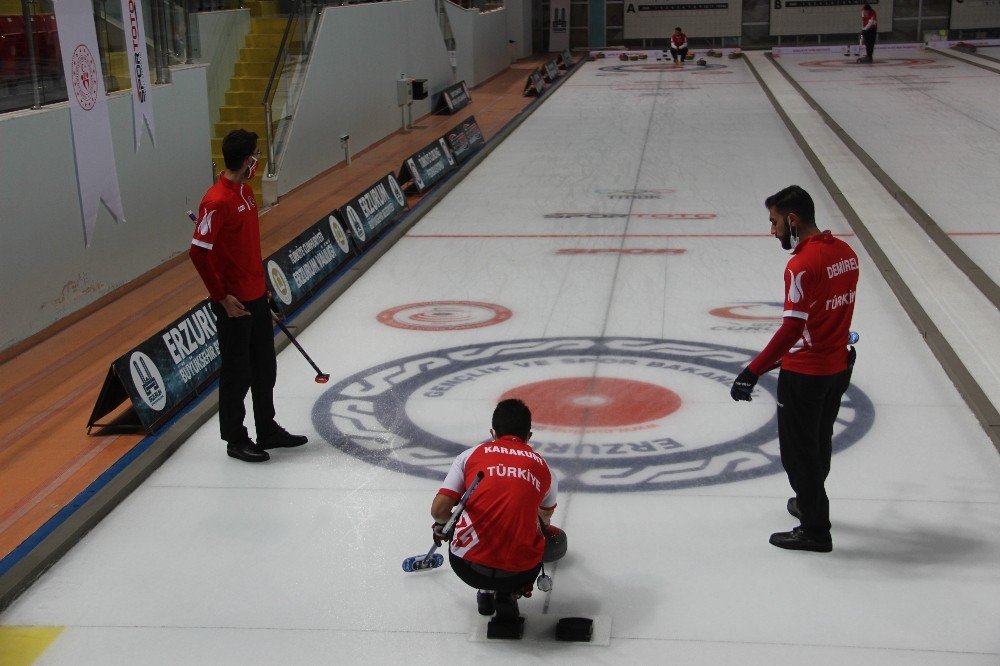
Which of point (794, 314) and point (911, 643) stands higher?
point (794, 314)

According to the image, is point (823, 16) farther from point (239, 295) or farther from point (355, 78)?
point (239, 295)

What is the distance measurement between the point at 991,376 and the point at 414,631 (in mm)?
4842

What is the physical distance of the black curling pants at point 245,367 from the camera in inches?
255

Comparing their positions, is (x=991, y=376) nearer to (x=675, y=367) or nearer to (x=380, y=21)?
(x=675, y=367)

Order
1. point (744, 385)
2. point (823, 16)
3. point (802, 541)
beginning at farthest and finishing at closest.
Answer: point (823, 16)
point (802, 541)
point (744, 385)

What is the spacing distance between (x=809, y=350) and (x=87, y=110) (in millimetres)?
7500

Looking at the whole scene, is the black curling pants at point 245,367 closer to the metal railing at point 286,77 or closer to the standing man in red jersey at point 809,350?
the standing man in red jersey at point 809,350

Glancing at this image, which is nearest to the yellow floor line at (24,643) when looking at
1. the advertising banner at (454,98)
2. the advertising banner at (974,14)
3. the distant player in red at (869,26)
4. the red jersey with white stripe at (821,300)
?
the red jersey with white stripe at (821,300)

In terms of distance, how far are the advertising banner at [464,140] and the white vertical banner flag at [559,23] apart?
21567 mm

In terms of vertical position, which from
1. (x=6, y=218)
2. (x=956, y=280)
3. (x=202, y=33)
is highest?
(x=202, y=33)

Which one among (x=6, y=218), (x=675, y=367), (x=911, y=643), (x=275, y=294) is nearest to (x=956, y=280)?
(x=675, y=367)

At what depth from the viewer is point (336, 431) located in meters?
7.27

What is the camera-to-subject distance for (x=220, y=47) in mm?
16703

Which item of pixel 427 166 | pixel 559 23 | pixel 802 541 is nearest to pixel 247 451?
pixel 802 541
